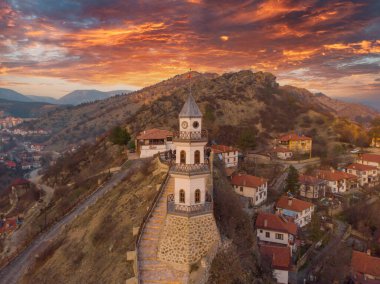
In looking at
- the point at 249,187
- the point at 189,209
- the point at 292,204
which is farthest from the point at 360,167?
the point at 189,209

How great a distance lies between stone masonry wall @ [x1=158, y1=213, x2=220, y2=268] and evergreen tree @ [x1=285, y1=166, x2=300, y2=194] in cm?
2938

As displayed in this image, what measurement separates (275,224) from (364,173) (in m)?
29.1

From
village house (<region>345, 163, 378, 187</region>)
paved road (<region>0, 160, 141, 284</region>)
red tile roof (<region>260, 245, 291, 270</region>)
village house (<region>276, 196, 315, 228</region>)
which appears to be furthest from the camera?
village house (<region>345, 163, 378, 187</region>)

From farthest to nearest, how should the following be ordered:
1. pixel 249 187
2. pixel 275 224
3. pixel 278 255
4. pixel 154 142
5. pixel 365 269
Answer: pixel 154 142
pixel 249 187
pixel 275 224
pixel 365 269
pixel 278 255

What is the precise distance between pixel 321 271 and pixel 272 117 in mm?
55475

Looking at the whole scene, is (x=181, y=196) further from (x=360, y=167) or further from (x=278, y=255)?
(x=360, y=167)

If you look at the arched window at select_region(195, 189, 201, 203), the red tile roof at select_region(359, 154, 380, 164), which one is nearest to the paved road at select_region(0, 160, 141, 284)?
the arched window at select_region(195, 189, 201, 203)

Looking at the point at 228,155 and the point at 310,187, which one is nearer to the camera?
the point at 228,155

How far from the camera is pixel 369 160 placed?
198ft

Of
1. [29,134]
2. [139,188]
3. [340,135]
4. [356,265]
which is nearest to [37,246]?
[139,188]

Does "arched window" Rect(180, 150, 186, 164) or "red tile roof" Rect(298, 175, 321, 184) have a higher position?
"arched window" Rect(180, 150, 186, 164)

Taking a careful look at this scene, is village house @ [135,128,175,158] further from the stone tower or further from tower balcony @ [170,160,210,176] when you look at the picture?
tower balcony @ [170,160,210,176]

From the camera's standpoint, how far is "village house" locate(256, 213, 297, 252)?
3509 centimetres

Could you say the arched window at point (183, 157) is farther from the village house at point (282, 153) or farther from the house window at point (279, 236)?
the village house at point (282, 153)
